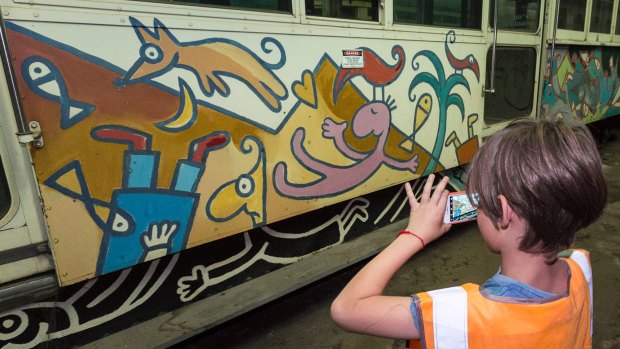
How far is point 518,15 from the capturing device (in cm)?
389

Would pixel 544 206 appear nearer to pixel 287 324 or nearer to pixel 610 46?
pixel 287 324

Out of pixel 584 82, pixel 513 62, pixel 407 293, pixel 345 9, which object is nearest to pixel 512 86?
pixel 513 62

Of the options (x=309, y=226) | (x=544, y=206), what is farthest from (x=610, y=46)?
(x=544, y=206)

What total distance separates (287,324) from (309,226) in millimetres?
677

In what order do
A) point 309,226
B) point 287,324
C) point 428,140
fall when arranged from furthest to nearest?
point 428,140 → point 309,226 → point 287,324

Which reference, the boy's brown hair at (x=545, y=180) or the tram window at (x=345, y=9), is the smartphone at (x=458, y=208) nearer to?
the boy's brown hair at (x=545, y=180)

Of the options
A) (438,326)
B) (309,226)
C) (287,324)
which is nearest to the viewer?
(438,326)

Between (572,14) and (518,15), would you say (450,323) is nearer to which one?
(518,15)

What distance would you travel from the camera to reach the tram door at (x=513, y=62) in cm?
371

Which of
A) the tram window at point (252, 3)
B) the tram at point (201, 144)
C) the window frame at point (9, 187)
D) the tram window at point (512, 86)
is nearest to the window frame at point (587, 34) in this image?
the tram window at point (512, 86)

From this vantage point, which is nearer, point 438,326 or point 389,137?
point 438,326

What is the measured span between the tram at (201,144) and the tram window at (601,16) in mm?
2514

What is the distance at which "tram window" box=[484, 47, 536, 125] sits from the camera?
3.99m

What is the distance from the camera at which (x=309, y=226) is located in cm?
284
